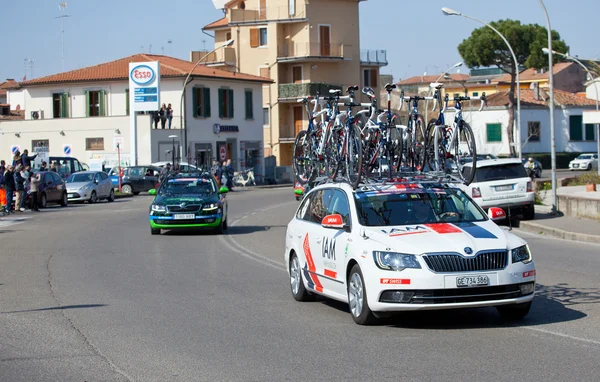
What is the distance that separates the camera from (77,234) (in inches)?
982

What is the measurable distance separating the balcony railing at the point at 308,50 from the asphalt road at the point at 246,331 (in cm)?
6194

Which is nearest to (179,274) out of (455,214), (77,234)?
(455,214)

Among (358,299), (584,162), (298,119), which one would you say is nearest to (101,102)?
(298,119)

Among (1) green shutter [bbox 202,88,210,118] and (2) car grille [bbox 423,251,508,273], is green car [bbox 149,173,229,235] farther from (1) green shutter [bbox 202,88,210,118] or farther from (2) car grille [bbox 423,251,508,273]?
(1) green shutter [bbox 202,88,210,118]

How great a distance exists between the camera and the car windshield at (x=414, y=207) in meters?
10.5

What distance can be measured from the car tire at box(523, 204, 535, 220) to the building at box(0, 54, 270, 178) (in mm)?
37525

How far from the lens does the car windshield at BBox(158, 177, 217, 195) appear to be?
2500 centimetres

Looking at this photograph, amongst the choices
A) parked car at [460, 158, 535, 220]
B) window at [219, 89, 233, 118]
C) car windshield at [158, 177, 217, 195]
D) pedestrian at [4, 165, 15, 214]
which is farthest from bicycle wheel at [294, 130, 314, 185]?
window at [219, 89, 233, 118]

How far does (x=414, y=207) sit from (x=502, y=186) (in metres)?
15.1

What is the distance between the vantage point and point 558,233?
22.0 meters

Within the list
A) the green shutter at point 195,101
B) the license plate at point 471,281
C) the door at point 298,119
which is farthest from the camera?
the door at point 298,119

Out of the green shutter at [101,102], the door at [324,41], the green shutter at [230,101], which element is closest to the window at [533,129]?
the door at [324,41]

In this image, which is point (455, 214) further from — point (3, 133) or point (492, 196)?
point (3, 133)

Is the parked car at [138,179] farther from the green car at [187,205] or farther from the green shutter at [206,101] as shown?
the green car at [187,205]
